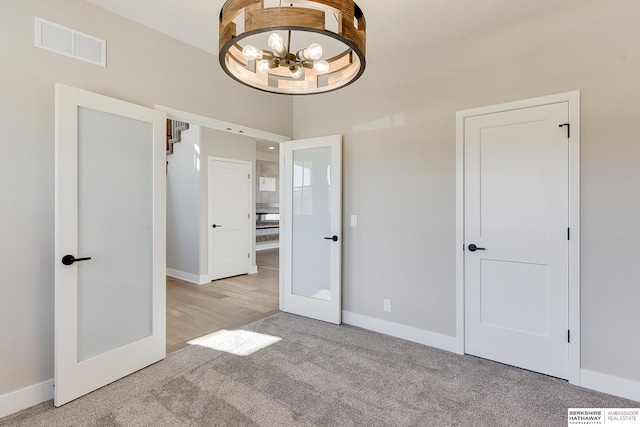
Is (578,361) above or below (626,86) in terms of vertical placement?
below

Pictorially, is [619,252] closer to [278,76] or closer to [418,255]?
[418,255]

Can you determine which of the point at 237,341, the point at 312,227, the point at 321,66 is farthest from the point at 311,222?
the point at 321,66

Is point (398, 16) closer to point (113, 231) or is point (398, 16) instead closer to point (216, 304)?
point (113, 231)

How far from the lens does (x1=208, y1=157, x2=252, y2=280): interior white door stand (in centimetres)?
573

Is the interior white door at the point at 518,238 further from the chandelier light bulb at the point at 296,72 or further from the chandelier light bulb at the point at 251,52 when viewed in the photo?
the chandelier light bulb at the point at 251,52

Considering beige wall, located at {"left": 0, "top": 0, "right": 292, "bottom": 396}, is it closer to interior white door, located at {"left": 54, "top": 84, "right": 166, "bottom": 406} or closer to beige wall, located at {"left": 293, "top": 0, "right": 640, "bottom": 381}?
interior white door, located at {"left": 54, "top": 84, "right": 166, "bottom": 406}

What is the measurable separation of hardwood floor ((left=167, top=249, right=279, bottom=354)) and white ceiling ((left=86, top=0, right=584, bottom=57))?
9.44 feet

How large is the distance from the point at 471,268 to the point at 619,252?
3.26ft

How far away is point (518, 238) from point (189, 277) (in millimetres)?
5064

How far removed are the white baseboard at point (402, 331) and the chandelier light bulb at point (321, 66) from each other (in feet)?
8.38

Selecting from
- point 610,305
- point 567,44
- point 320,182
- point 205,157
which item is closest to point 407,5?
point 567,44

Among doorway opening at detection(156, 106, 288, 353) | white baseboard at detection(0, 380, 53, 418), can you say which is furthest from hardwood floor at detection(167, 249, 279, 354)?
white baseboard at detection(0, 380, 53, 418)

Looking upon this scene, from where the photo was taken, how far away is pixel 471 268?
2.87m

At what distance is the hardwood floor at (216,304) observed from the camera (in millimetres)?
3523
